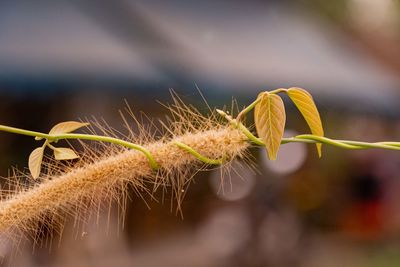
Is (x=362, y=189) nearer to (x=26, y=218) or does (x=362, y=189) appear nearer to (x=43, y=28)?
(x=43, y=28)

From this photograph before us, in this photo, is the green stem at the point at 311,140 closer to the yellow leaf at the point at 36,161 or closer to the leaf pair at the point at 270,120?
A: the leaf pair at the point at 270,120

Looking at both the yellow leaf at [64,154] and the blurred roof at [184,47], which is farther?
the blurred roof at [184,47]

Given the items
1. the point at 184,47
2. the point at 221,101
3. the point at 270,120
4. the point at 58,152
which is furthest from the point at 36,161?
the point at 184,47

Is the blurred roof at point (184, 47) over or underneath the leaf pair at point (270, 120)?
over

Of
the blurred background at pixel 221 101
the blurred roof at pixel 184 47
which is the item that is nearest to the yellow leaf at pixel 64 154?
the blurred background at pixel 221 101

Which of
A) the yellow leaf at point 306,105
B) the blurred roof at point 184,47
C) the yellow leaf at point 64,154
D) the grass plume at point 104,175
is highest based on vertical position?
the blurred roof at point 184,47
